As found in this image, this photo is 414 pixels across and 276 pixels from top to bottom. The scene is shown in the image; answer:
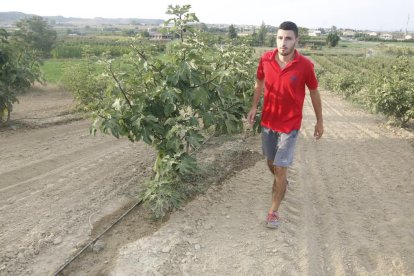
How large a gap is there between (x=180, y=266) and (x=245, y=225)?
3.14ft

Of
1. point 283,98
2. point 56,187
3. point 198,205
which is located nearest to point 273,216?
point 198,205

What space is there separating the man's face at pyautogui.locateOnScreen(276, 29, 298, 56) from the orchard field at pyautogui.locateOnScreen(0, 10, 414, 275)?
2.56 ft

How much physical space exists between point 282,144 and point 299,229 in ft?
3.09

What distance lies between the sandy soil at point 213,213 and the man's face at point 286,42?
5.82 feet

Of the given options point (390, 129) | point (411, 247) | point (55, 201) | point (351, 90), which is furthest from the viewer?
point (351, 90)

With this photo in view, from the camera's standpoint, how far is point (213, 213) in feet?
13.8

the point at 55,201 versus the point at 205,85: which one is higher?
the point at 205,85

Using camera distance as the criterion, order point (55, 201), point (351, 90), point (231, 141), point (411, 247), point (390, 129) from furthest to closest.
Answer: point (351, 90) < point (390, 129) < point (231, 141) < point (55, 201) < point (411, 247)

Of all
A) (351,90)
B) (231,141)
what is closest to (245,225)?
(231,141)

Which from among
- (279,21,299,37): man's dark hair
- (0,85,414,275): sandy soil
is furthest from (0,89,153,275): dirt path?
(279,21,299,37): man's dark hair

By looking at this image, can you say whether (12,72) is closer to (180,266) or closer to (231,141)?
(231,141)

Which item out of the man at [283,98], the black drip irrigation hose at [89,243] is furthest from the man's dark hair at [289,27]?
the black drip irrigation hose at [89,243]

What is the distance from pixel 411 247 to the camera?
3607mm

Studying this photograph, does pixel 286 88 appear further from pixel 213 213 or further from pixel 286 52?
pixel 213 213
